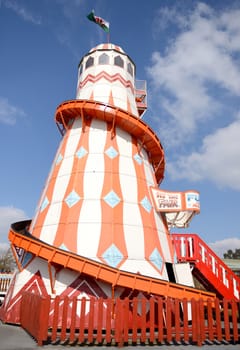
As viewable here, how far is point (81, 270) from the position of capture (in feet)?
28.8

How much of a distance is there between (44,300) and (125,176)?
615 cm

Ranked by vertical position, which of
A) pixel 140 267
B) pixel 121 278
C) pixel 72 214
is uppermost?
pixel 72 214

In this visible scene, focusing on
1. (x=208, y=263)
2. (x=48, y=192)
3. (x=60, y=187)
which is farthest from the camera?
(x=208, y=263)

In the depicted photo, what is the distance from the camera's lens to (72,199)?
11086 millimetres

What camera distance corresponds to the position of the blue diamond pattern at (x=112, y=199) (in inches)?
431

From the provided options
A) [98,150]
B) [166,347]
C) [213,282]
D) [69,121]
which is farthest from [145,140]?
[166,347]

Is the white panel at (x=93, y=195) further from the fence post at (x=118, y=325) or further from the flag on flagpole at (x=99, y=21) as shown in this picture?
the flag on flagpole at (x=99, y=21)

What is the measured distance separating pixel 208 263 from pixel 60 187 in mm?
7143

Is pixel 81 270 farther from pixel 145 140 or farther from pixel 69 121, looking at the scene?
pixel 69 121

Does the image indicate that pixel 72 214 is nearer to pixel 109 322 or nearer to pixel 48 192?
pixel 48 192

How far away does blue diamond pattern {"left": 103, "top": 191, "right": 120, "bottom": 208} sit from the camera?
35.9 feet

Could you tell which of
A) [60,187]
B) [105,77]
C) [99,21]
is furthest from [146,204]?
[99,21]

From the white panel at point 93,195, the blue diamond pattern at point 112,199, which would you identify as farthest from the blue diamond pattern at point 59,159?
the blue diamond pattern at point 112,199

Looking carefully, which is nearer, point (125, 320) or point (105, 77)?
point (125, 320)
